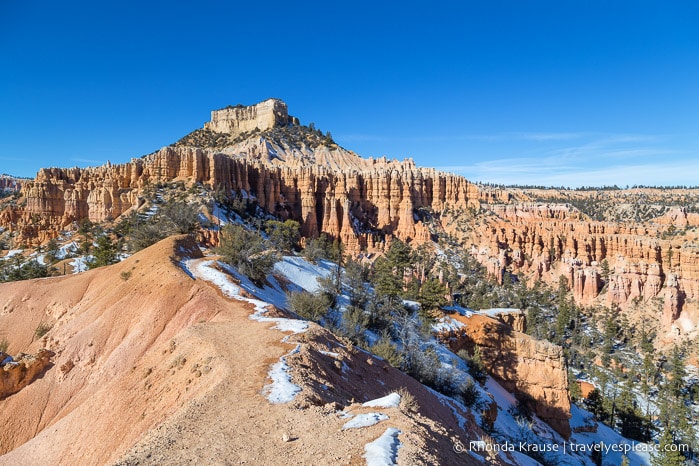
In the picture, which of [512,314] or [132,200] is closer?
[512,314]

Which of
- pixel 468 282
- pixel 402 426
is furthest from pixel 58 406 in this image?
pixel 468 282

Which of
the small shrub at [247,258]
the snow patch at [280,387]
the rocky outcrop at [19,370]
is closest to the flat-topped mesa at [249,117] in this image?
the small shrub at [247,258]

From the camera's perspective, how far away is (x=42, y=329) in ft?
62.1

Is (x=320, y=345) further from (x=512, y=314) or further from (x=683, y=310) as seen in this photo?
(x=683, y=310)

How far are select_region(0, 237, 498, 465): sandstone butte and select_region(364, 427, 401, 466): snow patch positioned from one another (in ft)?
0.44

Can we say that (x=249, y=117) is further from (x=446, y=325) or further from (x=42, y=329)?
(x=42, y=329)

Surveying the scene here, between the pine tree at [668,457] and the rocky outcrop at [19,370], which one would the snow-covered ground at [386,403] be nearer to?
the rocky outcrop at [19,370]

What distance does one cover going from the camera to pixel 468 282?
56.7 m

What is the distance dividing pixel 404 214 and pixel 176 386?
63645mm

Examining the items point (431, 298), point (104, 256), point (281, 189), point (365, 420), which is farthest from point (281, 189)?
point (365, 420)

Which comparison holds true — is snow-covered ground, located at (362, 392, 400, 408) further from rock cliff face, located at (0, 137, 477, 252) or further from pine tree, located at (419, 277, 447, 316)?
rock cliff face, located at (0, 137, 477, 252)

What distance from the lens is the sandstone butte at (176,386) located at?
6516mm

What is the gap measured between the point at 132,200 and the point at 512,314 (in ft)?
145

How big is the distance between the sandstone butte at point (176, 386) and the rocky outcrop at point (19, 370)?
9cm
